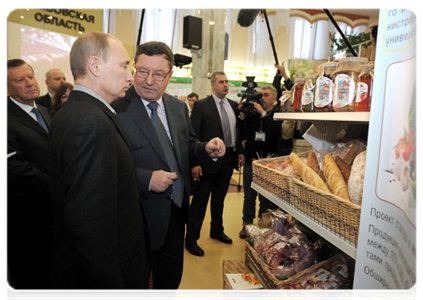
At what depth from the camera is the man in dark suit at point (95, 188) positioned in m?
1.01

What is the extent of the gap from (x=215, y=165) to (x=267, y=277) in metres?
1.71

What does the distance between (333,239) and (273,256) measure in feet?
1.86

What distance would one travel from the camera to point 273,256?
1.51 metres

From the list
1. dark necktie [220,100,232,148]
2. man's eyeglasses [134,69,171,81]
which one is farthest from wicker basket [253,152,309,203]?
dark necktie [220,100,232,148]

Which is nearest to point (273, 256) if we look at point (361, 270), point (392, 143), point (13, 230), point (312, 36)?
Answer: point (361, 270)

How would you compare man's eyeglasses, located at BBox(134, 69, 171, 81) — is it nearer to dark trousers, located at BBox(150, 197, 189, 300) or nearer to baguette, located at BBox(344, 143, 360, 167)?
dark trousers, located at BBox(150, 197, 189, 300)

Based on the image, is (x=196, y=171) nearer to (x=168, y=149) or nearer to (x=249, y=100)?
(x=249, y=100)

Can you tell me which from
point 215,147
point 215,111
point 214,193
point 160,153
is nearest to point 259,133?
point 215,111

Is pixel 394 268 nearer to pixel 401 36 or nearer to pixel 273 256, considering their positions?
pixel 401 36

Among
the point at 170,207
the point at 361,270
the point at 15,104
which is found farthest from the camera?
the point at 15,104

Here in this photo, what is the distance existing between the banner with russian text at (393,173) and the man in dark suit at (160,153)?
3.37 ft

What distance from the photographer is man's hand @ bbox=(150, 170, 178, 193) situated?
150cm

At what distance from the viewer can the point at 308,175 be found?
1.26m

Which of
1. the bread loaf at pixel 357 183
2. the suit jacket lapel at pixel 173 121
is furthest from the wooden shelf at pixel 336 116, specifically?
the suit jacket lapel at pixel 173 121
